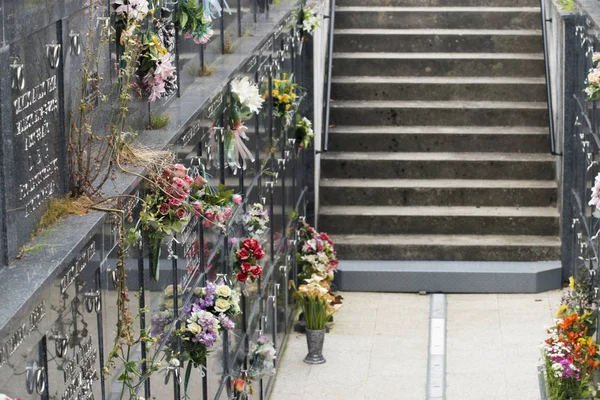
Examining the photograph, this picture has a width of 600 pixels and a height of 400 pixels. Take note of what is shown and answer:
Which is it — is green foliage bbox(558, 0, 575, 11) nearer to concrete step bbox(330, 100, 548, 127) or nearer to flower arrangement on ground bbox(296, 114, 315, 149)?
concrete step bbox(330, 100, 548, 127)

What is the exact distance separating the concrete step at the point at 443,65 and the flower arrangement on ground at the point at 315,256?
116 inches

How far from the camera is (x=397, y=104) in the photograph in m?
12.3

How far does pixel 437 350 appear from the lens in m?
9.56

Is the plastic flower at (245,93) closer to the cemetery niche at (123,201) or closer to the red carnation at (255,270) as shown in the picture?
the cemetery niche at (123,201)

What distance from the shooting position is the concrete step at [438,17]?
13.1 m

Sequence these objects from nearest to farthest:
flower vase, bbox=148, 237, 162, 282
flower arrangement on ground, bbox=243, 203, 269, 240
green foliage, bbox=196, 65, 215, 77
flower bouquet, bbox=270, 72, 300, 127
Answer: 1. flower vase, bbox=148, 237, 162, 282
2. green foliage, bbox=196, 65, 215, 77
3. flower arrangement on ground, bbox=243, 203, 269, 240
4. flower bouquet, bbox=270, 72, 300, 127

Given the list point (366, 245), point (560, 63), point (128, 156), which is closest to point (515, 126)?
point (560, 63)

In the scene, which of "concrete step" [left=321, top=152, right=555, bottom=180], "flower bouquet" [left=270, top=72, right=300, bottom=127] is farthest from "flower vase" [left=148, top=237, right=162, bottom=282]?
"concrete step" [left=321, top=152, right=555, bottom=180]

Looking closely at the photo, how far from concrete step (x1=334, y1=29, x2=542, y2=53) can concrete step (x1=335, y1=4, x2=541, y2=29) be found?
0.14m

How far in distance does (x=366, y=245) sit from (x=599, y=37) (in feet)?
12.3

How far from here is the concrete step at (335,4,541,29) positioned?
13.1 m

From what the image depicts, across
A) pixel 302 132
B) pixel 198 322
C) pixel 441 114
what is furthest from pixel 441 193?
pixel 198 322

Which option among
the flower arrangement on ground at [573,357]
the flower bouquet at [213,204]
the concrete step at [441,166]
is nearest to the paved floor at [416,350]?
the flower arrangement on ground at [573,357]

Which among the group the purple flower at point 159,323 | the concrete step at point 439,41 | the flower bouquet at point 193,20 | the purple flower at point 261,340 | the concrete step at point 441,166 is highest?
the flower bouquet at point 193,20
